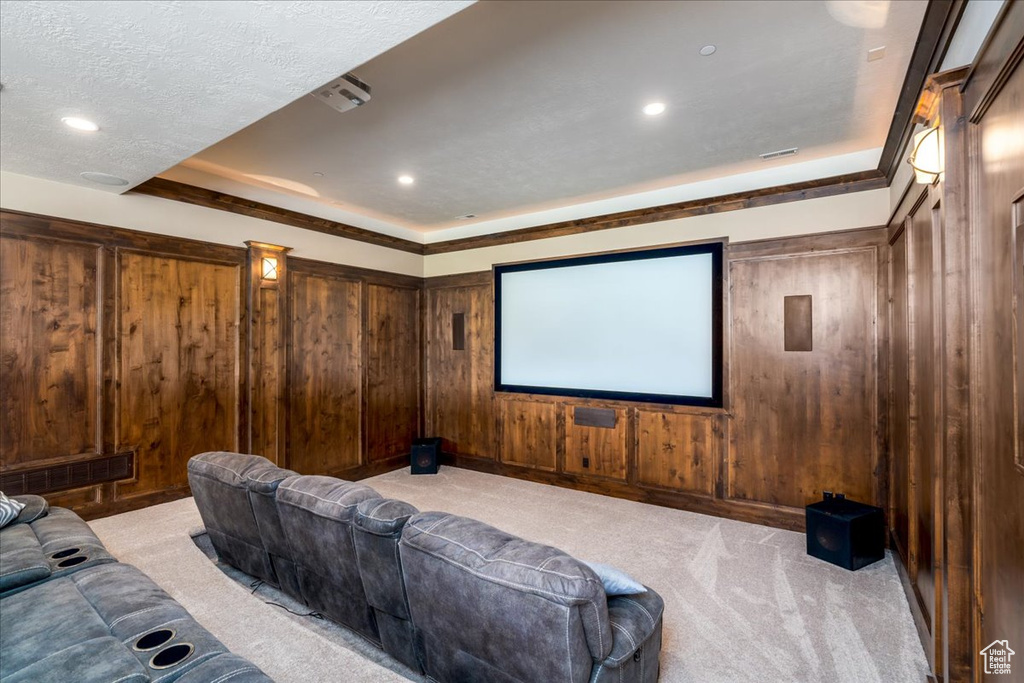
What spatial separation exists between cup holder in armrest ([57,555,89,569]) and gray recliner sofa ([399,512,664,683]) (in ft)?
4.75

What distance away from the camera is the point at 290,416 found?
484 cm

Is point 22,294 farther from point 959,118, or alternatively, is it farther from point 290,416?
point 959,118

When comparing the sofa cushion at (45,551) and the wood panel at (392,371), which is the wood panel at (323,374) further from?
the sofa cushion at (45,551)

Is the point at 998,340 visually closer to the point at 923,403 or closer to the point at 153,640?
the point at 923,403

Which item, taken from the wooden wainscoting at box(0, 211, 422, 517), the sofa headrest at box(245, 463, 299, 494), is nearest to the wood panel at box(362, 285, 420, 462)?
the wooden wainscoting at box(0, 211, 422, 517)

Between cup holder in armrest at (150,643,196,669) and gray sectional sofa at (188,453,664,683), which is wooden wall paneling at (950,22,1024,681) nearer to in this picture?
gray sectional sofa at (188,453,664,683)

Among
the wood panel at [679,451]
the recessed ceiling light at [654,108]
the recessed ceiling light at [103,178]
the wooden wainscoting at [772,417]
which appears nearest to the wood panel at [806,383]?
the wooden wainscoting at [772,417]

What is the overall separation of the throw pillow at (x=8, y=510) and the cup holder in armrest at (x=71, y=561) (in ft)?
2.07

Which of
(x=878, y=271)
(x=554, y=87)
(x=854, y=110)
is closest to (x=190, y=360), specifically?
(x=554, y=87)

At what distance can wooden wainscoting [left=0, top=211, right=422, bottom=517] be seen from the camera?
337 cm

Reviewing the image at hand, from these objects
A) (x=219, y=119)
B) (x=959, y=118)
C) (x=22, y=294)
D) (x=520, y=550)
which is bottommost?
(x=520, y=550)

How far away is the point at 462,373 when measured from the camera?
602cm

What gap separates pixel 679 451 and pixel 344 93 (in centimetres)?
393

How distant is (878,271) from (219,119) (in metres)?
4.55
